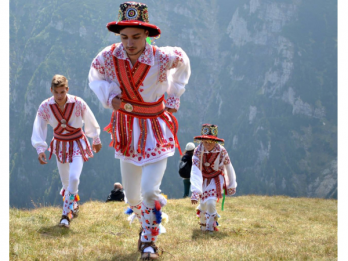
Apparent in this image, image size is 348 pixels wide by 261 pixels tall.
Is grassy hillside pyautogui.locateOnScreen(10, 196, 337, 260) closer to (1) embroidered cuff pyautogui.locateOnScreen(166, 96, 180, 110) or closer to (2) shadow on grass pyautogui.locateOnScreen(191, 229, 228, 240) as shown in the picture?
(2) shadow on grass pyautogui.locateOnScreen(191, 229, 228, 240)

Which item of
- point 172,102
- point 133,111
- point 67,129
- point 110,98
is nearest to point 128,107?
point 133,111

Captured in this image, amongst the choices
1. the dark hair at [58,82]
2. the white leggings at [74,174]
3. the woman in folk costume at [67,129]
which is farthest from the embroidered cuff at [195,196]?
the dark hair at [58,82]

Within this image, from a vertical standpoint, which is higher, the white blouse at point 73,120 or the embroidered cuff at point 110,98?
the embroidered cuff at point 110,98

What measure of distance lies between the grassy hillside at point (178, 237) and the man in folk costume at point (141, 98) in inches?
33.2

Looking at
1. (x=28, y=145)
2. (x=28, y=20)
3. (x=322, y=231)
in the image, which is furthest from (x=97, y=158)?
(x=322, y=231)

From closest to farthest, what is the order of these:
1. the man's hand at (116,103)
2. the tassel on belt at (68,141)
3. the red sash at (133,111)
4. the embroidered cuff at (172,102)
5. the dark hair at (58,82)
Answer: the man's hand at (116,103), the red sash at (133,111), the embroidered cuff at (172,102), the dark hair at (58,82), the tassel on belt at (68,141)

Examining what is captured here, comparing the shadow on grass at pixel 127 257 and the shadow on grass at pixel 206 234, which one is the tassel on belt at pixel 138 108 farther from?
the shadow on grass at pixel 206 234

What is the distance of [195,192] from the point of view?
7.03 meters

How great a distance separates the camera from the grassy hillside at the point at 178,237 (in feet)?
16.8

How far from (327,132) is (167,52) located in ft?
446

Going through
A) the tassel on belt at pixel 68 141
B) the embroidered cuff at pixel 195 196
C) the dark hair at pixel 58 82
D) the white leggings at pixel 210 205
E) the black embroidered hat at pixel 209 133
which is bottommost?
the white leggings at pixel 210 205

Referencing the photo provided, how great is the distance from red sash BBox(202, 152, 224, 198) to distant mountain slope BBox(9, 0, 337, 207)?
110 metres

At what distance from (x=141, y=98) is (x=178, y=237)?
2745 millimetres

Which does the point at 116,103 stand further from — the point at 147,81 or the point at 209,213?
the point at 209,213
